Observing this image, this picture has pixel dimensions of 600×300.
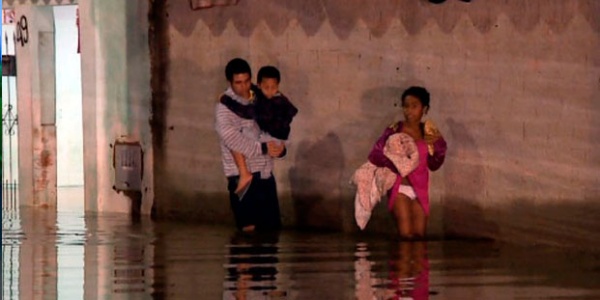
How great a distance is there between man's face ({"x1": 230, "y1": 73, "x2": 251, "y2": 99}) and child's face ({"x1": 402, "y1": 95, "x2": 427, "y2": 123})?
5.60 ft

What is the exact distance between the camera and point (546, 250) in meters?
14.0

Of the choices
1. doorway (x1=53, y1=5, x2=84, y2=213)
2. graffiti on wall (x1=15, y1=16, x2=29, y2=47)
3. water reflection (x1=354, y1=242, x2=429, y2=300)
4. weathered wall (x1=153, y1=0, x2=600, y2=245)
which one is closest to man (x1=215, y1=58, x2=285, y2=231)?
weathered wall (x1=153, y1=0, x2=600, y2=245)

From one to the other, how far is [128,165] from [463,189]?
5.23m

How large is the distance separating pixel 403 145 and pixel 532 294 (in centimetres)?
506

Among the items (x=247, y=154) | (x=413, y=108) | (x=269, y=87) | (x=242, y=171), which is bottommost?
(x=242, y=171)

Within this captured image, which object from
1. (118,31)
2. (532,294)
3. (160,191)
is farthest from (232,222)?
(532,294)

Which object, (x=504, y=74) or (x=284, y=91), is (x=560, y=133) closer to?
(x=504, y=74)

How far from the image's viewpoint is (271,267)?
40.4 feet

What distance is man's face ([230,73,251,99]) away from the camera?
1617 cm

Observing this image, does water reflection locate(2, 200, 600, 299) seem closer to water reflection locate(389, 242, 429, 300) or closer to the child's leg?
water reflection locate(389, 242, 429, 300)

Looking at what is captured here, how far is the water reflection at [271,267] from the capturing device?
1038 centimetres

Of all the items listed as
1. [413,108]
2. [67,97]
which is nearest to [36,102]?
[67,97]

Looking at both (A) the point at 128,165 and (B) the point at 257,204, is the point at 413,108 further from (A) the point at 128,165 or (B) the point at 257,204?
(A) the point at 128,165

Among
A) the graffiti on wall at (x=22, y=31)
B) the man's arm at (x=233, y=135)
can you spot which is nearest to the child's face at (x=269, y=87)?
the man's arm at (x=233, y=135)
